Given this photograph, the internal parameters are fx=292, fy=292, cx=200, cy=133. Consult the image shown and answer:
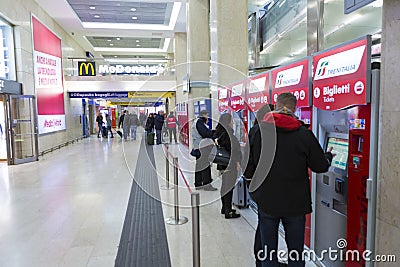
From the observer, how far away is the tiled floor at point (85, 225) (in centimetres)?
278

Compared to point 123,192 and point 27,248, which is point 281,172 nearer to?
point 27,248

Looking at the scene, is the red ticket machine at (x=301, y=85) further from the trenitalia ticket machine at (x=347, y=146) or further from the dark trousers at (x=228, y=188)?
the dark trousers at (x=228, y=188)

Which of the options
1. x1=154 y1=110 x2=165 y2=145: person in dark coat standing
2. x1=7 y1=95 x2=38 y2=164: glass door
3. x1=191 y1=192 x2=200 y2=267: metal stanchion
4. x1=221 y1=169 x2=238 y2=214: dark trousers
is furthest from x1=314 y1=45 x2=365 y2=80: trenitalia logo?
x1=154 y1=110 x2=165 y2=145: person in dark coat standing

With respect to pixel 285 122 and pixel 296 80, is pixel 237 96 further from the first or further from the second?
pixel 285 122

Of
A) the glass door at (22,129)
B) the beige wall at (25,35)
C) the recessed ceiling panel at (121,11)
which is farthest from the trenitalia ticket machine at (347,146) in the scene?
the recessed ceiling panel at (121,11)

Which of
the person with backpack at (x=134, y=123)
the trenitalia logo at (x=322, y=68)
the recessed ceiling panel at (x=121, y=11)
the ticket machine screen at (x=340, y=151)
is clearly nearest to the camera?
the ticket machine screen at (x=340, y=151)

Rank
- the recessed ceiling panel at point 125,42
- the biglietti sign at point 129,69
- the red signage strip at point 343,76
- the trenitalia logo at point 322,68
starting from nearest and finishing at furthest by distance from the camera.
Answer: the red signage strip at point 343,76 < the trenitalia logo at point 322,68 < the biglietti sign at point 129,69 < the recessed ceiling panel at point 125,42

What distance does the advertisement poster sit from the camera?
10049 millimetres

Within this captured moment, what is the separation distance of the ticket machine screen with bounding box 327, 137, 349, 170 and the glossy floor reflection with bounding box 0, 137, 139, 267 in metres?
2.12

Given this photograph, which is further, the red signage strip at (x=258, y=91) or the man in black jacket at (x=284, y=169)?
the red signage strip at (x=258, y=91)

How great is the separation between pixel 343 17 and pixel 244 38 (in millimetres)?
1895

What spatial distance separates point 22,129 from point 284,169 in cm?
917

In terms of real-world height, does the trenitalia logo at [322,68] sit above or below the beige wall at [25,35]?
below

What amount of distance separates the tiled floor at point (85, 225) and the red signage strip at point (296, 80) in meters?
1.48
